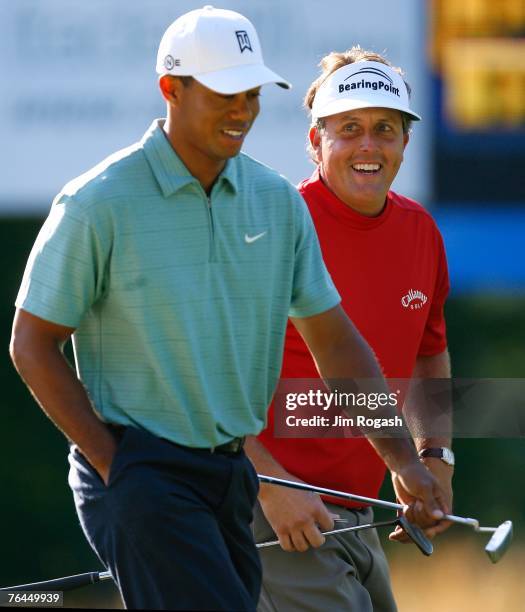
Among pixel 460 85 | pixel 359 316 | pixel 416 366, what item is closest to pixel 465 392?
pixel 416 366

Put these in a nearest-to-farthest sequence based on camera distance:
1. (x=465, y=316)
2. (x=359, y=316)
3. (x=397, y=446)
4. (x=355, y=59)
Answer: (x=397, y=446) → (x=359, y=316) → (x=355, y=59) → (x=465, y=316)

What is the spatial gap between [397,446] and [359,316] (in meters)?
0.49

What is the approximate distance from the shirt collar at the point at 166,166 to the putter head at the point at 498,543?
3.93 feet

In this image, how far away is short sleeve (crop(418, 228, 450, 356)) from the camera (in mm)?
4836

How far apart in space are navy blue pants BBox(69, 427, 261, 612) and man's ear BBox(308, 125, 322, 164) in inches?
59.5

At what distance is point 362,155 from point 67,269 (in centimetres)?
145

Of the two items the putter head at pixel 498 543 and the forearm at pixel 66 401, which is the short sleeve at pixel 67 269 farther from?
the putter head at pixel 498 543

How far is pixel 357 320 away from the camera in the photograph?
4.52 meters

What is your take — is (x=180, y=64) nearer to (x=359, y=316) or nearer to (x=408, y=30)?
(x=359, y=316)

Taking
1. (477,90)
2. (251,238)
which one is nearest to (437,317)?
(251,238)

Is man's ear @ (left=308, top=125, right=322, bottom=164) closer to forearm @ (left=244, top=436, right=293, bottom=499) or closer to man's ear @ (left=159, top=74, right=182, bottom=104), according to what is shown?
forearm @ (left=244, top=436, right=293, bottom=499)

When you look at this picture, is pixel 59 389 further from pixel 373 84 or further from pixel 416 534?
pixel 373 84

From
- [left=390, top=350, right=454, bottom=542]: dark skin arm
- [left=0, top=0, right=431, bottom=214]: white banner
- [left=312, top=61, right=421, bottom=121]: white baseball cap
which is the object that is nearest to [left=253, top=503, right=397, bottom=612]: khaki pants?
[left=390, top=350, right=454, bottom=542]: dark skin arm

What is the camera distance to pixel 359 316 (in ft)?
14.8
